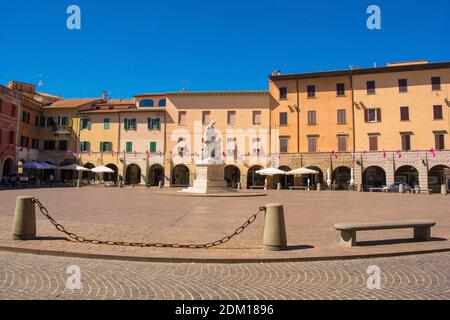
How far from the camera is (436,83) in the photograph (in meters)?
39.7

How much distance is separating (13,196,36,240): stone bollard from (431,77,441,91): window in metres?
43.6

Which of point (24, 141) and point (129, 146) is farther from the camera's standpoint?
point (129, 146)

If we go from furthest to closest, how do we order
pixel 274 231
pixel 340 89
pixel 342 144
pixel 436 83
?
pixel 340 89, pixel 342 144, pixel 436 83, pixel 274 231

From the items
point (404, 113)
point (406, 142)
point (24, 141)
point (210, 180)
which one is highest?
point (404, 113)

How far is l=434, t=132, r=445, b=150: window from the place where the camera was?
38625 millimetres

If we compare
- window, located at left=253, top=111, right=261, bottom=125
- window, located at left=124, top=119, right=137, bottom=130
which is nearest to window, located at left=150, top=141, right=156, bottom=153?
window, located at left=124, top=119, right=137, bottom=130

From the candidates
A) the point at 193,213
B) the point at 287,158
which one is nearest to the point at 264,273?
the point at 193,213

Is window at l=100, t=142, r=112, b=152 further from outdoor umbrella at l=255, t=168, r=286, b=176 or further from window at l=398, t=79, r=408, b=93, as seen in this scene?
window at l=398, t=79, r=408, b=93

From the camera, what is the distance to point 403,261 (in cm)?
661

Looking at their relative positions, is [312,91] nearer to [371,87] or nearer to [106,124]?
[371,87]

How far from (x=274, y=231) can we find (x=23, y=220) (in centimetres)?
551

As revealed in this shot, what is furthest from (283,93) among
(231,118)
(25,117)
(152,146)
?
(25,117)
